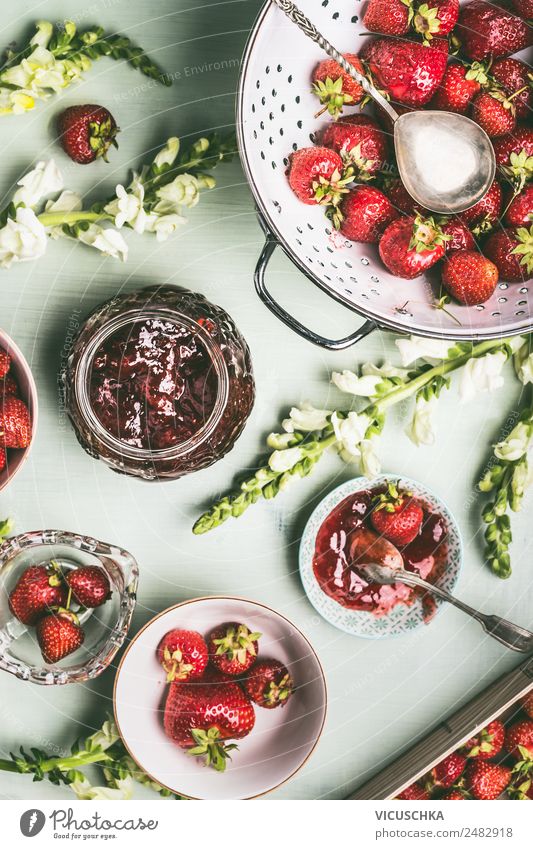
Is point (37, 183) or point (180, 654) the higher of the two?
point (37, 183)

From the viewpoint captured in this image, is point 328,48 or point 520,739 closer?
point 328,48

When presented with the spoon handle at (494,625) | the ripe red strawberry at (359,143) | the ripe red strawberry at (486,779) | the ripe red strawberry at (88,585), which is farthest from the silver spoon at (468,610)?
the ripe red strawberry at (359,143)

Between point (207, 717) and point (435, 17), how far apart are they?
58 cm

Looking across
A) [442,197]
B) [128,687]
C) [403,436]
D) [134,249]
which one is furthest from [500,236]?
[128,687]

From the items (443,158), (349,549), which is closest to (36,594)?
(349,549)

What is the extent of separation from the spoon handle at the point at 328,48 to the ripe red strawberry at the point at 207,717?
484 millimetres

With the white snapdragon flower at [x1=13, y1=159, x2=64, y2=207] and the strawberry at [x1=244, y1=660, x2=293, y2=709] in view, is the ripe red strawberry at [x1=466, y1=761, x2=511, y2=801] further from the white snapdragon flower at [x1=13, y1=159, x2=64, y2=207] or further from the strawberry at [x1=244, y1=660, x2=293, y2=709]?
the white snapdragon flower at [x1=13, y1=159, x2=64, y2=207]

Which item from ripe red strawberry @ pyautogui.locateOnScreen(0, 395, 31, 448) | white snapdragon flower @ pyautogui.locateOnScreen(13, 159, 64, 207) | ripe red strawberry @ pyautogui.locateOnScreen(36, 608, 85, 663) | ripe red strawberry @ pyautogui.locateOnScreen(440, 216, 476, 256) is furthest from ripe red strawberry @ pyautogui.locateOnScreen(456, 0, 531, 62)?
ripe red strawberry @ pyautogui.locateOnScreen(36, 608, 85, 663)

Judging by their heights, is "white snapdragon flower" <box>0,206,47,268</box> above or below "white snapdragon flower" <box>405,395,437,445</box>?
above

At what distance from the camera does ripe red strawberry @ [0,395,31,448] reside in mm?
521

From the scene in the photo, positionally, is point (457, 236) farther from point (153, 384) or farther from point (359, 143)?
point (153, 384)

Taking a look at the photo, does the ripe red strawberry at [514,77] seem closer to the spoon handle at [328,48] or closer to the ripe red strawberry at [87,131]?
the spoon handle at [328,48]

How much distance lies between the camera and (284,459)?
57 cm
